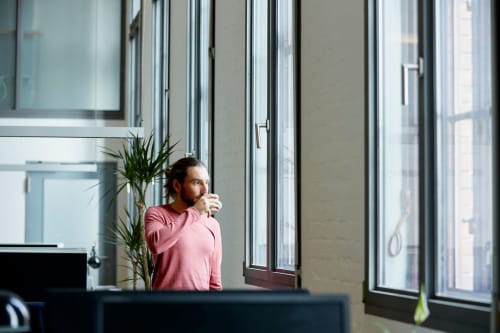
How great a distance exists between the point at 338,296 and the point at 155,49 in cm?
838

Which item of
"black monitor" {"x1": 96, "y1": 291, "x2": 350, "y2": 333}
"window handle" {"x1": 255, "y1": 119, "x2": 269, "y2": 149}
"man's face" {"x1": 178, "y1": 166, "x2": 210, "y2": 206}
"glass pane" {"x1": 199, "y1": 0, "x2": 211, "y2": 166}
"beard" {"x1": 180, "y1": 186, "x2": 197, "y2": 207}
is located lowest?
"black monitor" {"x1": 96, "y1": 291, "x2": 350, "y2": 333}

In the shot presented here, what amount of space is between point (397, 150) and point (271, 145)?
5.37 feet

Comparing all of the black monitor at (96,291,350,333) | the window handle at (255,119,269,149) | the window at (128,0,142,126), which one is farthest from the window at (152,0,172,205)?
the black monitor at (96,291,350,333)

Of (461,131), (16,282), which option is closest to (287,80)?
(16,282)

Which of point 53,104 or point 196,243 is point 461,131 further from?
point 53,104

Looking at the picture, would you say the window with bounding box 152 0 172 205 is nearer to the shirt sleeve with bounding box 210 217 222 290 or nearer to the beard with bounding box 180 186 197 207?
the beard with bounding box 180 186 197 207

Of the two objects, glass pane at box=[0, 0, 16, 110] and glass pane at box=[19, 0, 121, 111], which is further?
glass pane at box=[19, 0, 121, 111]

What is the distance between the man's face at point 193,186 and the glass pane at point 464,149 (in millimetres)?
1307

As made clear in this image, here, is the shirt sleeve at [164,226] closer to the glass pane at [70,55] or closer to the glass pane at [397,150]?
the glass pane at [397,150]

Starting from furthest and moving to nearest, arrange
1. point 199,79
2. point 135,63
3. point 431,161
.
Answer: point 135,63 < point 199,79 < point 431,161

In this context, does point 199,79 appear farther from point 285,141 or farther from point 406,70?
point 406,70

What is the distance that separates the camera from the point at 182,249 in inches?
160

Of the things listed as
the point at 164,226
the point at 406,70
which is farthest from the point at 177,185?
the point at 406,70

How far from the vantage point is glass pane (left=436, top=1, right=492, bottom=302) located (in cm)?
296
